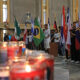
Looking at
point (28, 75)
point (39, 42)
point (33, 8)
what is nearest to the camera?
point (28, 75)

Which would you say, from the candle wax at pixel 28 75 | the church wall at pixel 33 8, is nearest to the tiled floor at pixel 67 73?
the candle wax at pixel 28 75

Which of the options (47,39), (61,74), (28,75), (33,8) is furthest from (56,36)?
(33,8)

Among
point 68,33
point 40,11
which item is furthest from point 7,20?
point 68,33

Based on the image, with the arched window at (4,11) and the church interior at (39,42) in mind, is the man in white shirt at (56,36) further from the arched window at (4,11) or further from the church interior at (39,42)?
the arched window at (4,11)

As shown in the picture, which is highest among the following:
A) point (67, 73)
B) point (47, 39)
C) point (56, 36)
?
point (56, 36)

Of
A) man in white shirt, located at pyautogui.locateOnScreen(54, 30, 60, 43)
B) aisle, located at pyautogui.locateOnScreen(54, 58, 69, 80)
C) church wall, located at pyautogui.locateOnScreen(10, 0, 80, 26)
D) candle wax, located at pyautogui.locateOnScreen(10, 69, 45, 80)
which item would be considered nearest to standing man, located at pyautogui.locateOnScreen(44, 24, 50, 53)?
man in white shirt, located at pyautogui.locateOnScreen(54, 30, 60, 43)

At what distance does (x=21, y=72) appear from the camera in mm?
917

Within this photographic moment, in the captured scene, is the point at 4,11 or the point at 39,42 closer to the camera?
the point at 39,42

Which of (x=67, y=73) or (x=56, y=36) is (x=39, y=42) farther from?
(x=56, y=36)

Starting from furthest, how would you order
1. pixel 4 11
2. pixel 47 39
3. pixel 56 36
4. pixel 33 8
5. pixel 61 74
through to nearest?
pixel 33 8 < pixel 4 11 < pixel 47 39 < pixel 56 36 < pixel 61 74

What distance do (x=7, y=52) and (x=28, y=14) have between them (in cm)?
2266

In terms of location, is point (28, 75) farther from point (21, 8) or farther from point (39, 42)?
point (21, 8)

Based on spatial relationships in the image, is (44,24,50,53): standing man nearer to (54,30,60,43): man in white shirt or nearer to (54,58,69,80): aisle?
(54,30,60,43): man in white shirt

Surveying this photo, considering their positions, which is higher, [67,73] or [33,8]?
[33,8]
